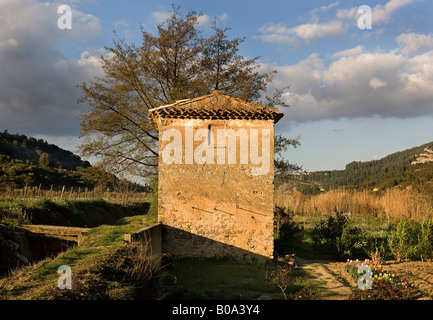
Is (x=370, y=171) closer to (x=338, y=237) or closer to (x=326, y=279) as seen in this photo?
(x=338, y=237)

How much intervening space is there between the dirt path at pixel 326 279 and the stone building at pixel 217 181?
1475 millimetres

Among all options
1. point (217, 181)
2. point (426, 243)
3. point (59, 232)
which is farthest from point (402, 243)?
point (59, 232)

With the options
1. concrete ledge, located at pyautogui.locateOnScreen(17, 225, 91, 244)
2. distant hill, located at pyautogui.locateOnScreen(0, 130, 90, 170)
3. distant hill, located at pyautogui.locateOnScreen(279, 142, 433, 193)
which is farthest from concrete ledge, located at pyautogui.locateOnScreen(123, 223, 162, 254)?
distant hill, located at pyautogui.locateOnScreen(0, 130, 90, 170)

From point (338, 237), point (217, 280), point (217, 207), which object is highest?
point (217, 207)

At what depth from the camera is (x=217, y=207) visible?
9344 millimetres

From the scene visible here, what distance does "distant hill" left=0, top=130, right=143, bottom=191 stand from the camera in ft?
57.5

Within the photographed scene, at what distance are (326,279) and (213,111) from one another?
5.73 m

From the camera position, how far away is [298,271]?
30.4 feet

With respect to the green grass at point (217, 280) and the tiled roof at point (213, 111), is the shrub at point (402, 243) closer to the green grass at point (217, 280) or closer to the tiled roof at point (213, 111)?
the green grass at point (217, 280)

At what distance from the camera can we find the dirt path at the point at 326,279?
6.93 meters

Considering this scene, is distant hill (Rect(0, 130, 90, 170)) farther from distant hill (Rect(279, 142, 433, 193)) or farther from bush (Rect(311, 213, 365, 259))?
bush (Rect(311, 213, 365, 259))

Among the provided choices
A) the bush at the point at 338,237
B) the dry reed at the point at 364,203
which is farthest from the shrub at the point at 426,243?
the dry reed at the point at 364,203

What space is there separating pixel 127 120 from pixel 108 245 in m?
10.8
